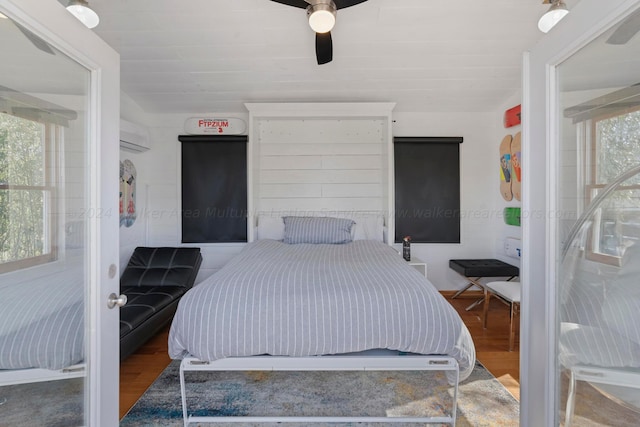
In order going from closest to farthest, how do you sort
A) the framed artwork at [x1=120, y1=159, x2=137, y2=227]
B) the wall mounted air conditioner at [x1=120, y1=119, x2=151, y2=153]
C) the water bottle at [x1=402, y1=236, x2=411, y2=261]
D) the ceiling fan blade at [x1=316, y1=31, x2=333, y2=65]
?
the ceiling fan blade at [x1=316, y1=31, x2=333, y2=65] → the wall mounted air conditioner at [x1=120, y1=119, x2=151, y2=153] → the framed artwork at [x1=120, y1=159, x2=137, y2=227] → the water bottle at [x1=402, y1=236, x2=411, y2=261]

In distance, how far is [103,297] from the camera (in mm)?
1006

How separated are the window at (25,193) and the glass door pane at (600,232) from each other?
1.54 metres

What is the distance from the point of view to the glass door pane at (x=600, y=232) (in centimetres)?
77

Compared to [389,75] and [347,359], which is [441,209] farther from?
[347,359]

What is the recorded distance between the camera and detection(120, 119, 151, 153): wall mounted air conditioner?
117 inches

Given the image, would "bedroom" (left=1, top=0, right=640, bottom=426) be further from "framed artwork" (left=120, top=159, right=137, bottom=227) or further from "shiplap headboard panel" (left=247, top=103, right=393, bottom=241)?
"shiplap headboard panel" (left=247, top=103, right=393, bottom=241)

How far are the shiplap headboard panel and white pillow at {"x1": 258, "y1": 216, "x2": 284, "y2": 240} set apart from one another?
0.90 feet

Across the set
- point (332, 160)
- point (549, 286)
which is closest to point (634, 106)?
point (549, 286)

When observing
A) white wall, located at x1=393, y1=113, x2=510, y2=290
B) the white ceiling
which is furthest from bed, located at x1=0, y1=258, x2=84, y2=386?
white wall, located at x1=393, y1=113, x2=510, y2=290

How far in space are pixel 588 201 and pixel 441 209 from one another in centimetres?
288

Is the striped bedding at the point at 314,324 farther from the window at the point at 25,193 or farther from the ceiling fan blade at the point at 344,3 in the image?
the ceiling fan blade at the point at 344,3

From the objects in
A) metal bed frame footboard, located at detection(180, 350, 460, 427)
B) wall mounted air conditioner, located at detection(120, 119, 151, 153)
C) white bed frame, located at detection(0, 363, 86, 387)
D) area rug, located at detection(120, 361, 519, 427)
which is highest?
wall mounted air conditioner, located at detection(120, 119, 151, 153)

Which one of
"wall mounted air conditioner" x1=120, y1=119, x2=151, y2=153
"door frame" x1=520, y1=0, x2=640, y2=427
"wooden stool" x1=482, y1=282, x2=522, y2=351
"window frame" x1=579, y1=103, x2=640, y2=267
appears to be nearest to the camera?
"window frame" x1=579, y1=103, x2=640, y2=267

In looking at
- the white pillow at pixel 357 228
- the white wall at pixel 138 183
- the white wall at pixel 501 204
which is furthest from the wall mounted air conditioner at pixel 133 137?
the white wall at pixel 501 204
